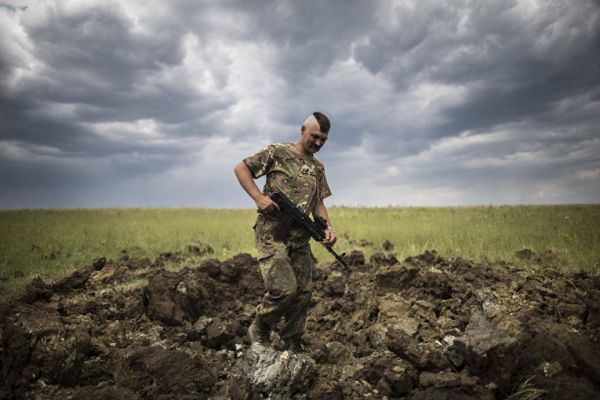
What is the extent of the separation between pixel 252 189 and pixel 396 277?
3.28 meters

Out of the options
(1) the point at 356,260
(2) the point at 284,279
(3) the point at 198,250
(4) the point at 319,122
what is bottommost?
(3) the point at 198,250

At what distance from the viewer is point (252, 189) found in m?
3.89

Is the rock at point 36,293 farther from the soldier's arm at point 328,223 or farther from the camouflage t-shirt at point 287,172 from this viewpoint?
the soldier's arm at point 328,223

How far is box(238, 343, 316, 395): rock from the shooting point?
11.4 ft

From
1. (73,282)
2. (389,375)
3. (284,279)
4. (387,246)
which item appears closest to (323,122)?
(284,279)

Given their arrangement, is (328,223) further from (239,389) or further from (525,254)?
(525,254)

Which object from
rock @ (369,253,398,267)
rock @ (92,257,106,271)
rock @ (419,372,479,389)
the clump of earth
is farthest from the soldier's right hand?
rock @ (92,257,106,271)

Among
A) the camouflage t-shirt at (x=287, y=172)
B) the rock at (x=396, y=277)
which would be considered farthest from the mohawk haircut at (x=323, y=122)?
the rock at (x=396, y=277)

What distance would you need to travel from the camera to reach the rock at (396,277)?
6.15 meters

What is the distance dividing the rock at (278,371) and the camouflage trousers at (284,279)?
15.9 inches

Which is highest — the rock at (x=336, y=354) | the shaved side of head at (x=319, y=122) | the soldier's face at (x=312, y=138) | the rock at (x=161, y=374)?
the shaved side of head at (x=319, y=122)

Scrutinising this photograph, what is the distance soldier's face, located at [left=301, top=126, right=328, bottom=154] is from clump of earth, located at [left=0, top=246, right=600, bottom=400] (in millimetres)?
2038

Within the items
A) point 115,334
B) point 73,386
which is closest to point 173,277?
point 115,334

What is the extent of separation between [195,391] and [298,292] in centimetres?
132
